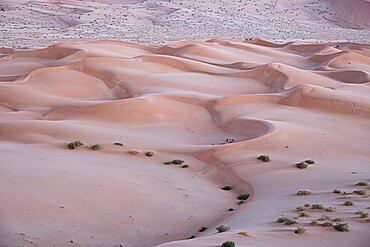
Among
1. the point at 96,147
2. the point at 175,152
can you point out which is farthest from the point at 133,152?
the point at 175,152

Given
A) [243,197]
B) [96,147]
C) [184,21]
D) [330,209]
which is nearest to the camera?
[330,209]

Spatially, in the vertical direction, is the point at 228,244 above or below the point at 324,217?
above

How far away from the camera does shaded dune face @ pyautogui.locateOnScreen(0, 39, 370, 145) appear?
1627 cm

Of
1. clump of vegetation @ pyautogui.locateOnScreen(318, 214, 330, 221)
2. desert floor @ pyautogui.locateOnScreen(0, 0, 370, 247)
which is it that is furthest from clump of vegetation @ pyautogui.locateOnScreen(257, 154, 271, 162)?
clump of vegetation @ pyautogui.locateOnScreen(318, 214, 330, 221)

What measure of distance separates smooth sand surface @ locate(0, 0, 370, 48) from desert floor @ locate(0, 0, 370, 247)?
1272 cm

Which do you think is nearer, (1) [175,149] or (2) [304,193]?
(2) [304,193]

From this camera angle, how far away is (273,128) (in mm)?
14242

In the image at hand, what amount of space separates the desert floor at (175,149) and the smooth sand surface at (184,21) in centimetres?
1272

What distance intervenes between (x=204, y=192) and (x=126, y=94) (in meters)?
10.5

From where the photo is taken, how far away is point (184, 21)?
50031 mm

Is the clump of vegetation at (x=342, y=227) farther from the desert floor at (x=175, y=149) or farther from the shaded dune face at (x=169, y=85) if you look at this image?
the shaded dune face at (x=169, y=85)

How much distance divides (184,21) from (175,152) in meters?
39.1

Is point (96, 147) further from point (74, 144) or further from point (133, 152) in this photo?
point (133, 152)

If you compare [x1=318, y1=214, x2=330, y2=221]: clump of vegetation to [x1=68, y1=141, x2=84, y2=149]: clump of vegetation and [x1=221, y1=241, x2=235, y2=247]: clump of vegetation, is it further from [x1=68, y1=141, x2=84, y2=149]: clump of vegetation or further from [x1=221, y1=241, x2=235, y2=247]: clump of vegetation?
[x1=68, y1=141, x2=84, y2=149]: clump of vegetation
